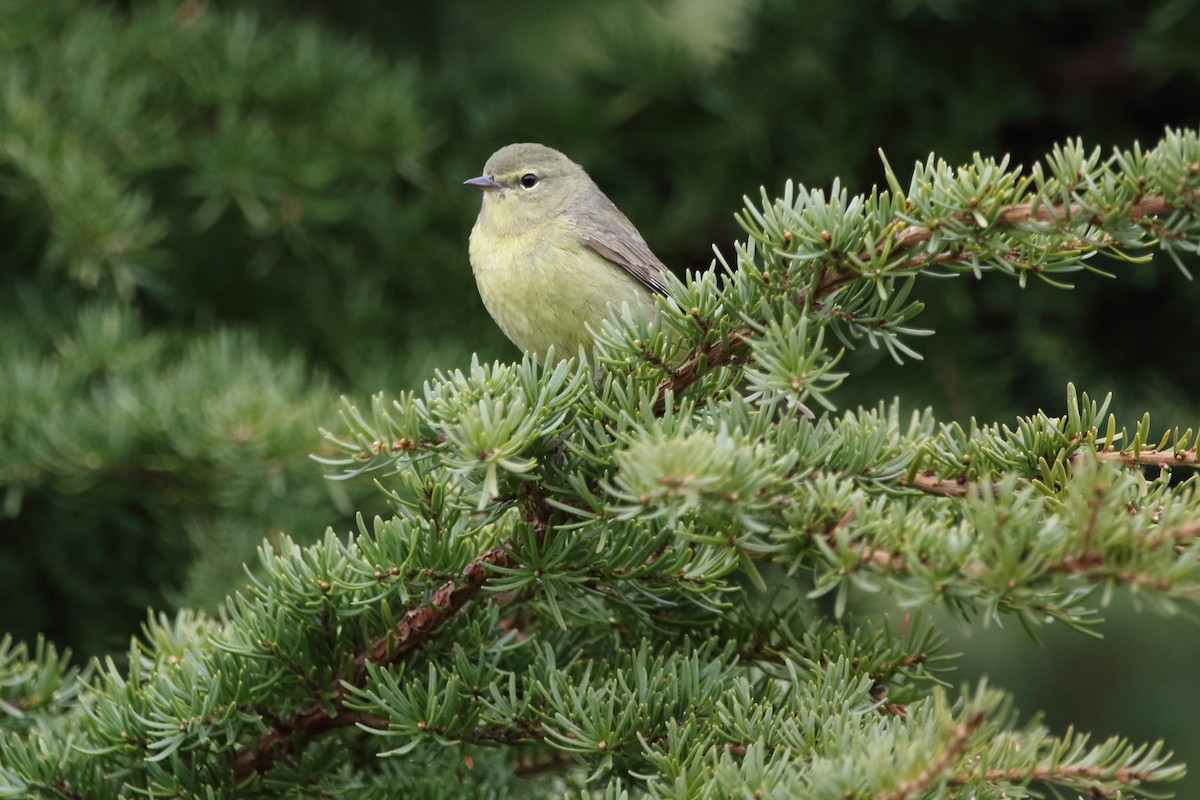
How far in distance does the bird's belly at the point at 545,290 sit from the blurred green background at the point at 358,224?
406 mm

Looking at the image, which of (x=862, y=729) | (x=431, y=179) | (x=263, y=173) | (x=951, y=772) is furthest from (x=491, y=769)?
(x=431, y=179)

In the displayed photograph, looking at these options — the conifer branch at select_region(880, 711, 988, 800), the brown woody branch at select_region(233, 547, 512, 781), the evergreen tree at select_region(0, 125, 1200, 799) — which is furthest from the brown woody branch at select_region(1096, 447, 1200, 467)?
the brown woody branch at select_region(233, 547, 512, 781)

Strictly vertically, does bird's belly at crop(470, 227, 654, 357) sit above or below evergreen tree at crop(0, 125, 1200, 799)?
above

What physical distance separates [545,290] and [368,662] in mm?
2024

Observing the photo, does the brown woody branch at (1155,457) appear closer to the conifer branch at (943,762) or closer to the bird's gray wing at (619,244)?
the conifer branch at (943,762)

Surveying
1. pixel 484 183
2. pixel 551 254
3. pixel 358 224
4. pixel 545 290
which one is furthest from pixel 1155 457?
pixel 358 224

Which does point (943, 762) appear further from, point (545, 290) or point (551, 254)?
point (551, 254)

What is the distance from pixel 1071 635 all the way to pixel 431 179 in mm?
3334

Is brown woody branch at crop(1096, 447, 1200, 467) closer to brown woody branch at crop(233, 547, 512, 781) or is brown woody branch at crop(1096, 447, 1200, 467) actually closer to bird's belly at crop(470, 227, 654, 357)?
brown woody branch at crop(233, 547, 512, 781)

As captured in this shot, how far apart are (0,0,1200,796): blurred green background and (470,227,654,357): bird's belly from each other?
1.33ft

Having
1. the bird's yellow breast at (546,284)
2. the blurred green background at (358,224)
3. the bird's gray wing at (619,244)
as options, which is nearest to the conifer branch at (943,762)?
the bird's yellow breast at (546,284)

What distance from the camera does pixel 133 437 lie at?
12.3ft

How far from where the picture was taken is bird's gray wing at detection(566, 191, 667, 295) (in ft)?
13.8

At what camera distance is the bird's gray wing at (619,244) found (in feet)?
13.8
